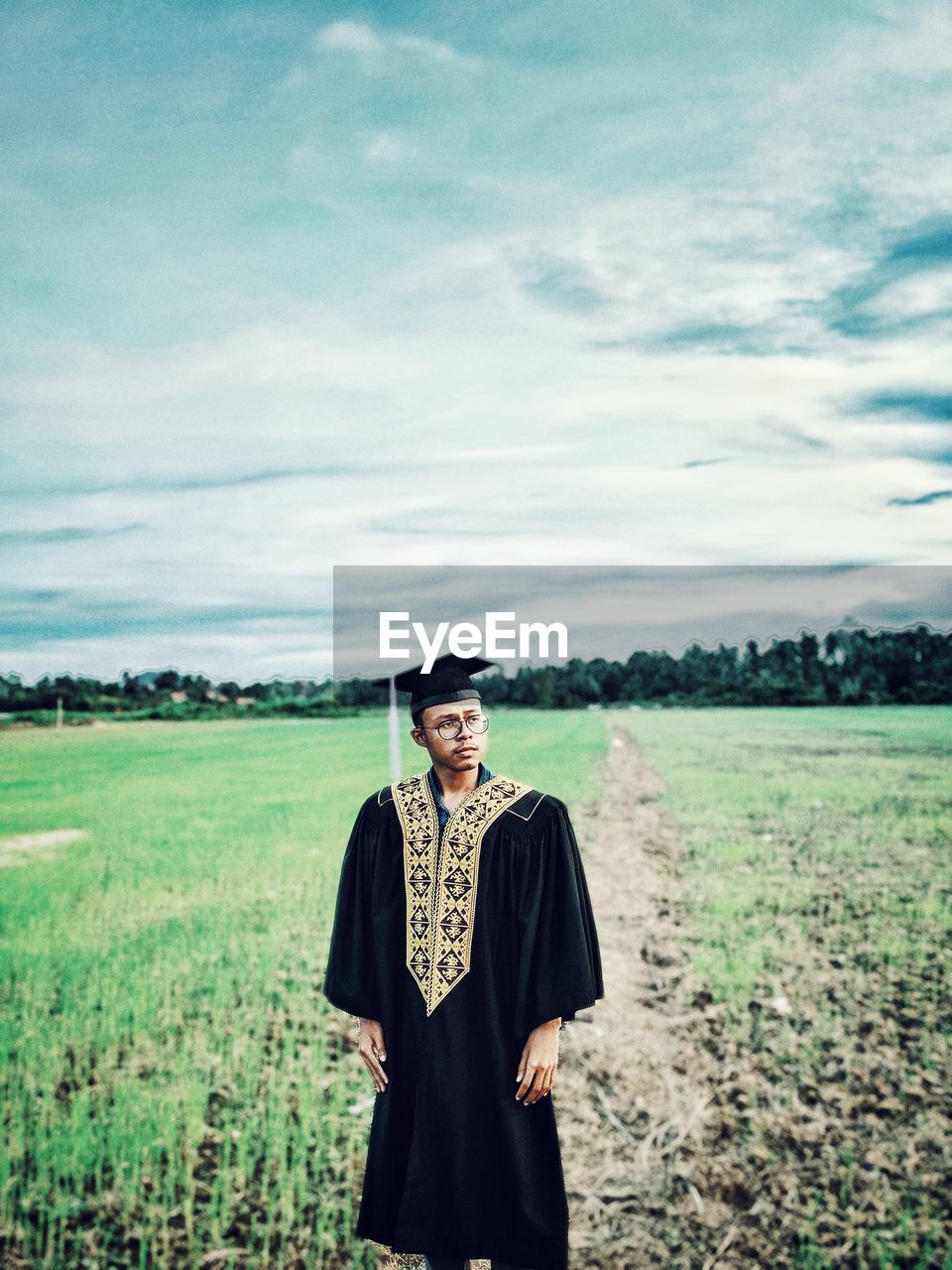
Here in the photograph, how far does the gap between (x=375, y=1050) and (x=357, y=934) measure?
37 cm

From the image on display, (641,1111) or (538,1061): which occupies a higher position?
(538,1061)

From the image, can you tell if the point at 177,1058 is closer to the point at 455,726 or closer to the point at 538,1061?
the point at 538,1061

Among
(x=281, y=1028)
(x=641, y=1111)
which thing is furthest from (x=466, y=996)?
(x=281, y=1028)

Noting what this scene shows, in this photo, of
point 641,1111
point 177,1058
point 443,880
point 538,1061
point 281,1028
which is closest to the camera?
point 538,1061

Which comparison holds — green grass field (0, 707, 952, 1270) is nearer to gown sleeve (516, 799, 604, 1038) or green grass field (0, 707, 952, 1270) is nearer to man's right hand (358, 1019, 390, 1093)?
man's right hand (358, 1019, 390, 1093)

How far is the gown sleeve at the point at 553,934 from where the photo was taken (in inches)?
115

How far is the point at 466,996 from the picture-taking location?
3.03m

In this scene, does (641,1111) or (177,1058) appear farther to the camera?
(177,1058)

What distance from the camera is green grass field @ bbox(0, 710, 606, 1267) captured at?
14.5 ft

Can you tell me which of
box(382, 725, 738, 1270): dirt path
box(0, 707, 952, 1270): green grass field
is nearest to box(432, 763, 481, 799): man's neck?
box(382, 725, 738, 1270): dirt path

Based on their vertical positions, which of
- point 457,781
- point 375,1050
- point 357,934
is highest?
point 457,781

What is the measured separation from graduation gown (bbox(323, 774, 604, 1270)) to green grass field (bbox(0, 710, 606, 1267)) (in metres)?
1.60

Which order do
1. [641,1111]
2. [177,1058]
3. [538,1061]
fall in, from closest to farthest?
[538,1061] → [641,1111] → [177,1058]

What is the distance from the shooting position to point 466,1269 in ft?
10.5
